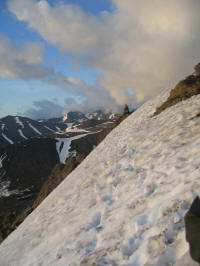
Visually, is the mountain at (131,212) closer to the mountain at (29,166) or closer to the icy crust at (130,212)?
the icy crust at (130,212)

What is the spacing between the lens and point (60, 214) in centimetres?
1038

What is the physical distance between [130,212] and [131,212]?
0.05 m

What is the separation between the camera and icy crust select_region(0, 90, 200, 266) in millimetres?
5316

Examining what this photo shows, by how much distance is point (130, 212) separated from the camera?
6969 mm

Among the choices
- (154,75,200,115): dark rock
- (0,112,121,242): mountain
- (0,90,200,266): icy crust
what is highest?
(0,112,121,242): mountain

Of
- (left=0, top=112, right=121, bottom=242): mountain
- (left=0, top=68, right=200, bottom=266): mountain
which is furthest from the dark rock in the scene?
(left=0, top=112, right=121, bottom=242): mountain

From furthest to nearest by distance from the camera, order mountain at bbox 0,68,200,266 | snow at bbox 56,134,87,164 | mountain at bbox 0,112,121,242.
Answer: snow at bbox 56,134,87,164
mountain at bbox 0,112,121,242
mountain at bbox 0,68,200,266

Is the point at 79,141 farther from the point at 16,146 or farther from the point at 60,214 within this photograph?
the point at 60,214

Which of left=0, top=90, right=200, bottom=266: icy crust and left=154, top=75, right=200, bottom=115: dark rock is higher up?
left=154, top=75, right=200, bottom=115: dark rock

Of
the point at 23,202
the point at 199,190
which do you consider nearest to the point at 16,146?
the point at 23,202

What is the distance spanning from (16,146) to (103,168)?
117m

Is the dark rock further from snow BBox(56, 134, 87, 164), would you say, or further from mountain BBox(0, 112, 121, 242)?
snow BBox(56, 134, 87, 164)

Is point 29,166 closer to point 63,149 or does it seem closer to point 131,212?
point 63,149

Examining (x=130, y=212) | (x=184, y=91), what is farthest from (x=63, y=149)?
(x=130, y=212)
